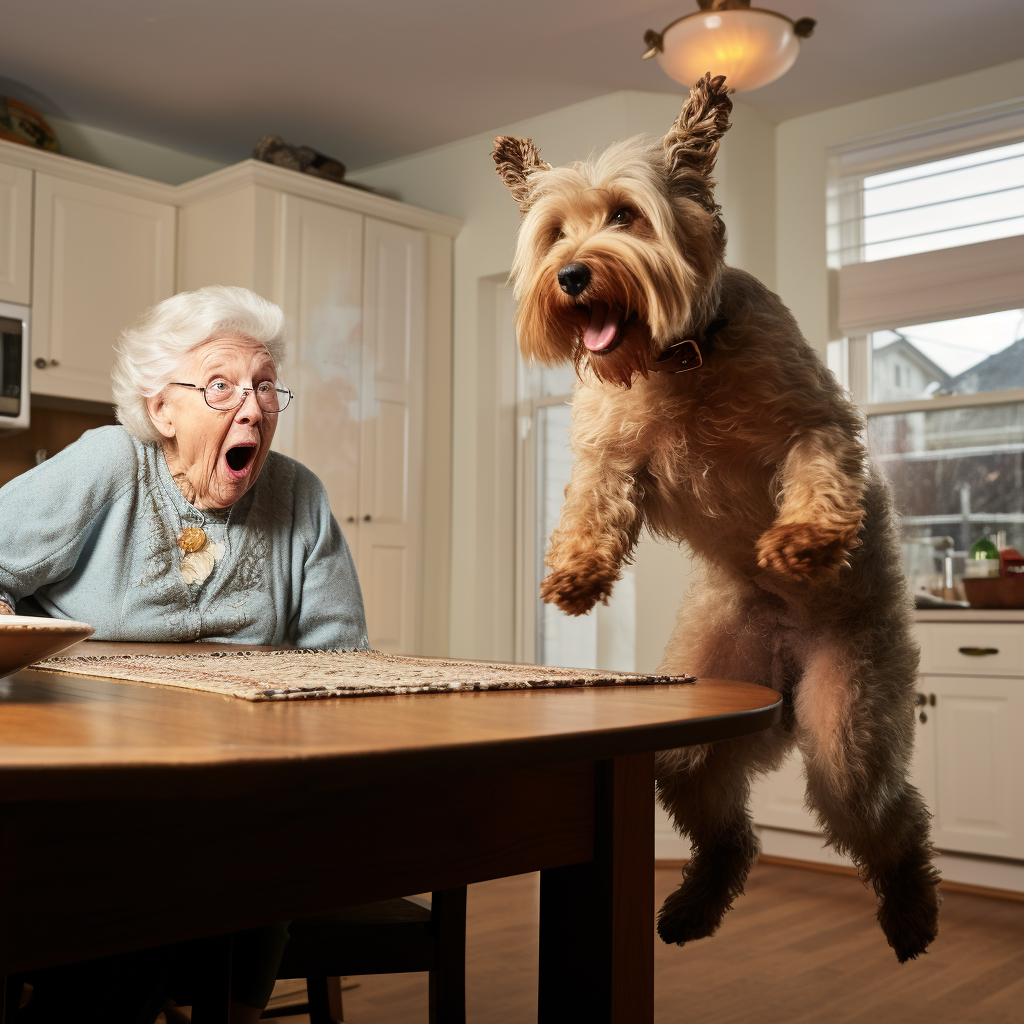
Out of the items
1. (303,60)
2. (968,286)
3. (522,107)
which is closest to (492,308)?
(522,107)

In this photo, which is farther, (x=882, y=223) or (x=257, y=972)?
(x=882, y=223)

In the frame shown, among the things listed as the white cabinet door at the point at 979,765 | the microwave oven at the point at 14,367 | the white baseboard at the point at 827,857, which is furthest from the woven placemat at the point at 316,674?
the microwave oven at the point at 14,367

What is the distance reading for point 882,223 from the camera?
14.5 ft

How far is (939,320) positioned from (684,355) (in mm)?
3579

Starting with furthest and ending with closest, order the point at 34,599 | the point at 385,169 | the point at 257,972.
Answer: the point at 385,169 → the point at 34,599 → the point at 257,972

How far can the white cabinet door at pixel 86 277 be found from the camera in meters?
4.16

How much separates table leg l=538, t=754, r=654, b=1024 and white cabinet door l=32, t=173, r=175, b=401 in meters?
3.73

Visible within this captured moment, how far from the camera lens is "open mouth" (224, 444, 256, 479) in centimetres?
181

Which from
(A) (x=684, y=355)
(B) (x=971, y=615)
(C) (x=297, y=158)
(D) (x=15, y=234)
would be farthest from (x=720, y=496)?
(C) (x=297, y=158)

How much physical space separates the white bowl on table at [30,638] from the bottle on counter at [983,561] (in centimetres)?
351

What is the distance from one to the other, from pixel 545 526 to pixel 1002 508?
195 centimetres

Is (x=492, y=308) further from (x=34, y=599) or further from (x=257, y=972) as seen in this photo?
(x=257, y=972)

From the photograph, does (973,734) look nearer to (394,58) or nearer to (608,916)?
(608,916)

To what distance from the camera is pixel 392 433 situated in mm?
4809
